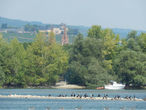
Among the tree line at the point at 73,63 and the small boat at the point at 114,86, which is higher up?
the tree line at the point at 73,63

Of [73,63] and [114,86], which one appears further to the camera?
[114,86]

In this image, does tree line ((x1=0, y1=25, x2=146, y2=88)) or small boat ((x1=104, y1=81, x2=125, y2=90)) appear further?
small boat ((x1=104, y1=81, x2=125, y2=90))

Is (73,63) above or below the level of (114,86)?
above

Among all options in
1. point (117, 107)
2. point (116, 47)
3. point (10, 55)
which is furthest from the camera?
point (116, 47)

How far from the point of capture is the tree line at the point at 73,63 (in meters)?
116

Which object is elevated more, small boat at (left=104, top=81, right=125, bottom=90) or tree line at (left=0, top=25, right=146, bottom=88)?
tree line at (left=0, top=25, right=146, bottom=88)

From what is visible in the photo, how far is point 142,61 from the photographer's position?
387 ft

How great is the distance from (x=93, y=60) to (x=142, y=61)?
11808 mm

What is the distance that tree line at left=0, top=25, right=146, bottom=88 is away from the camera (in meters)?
116

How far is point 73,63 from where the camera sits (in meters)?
122

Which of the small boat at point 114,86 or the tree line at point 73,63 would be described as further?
the small boat at point 114,86

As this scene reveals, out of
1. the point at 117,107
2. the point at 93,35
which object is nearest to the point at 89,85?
the point at 93,35

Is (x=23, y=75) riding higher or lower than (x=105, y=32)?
lower

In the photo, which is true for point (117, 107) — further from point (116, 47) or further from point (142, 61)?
point (116, 47)
